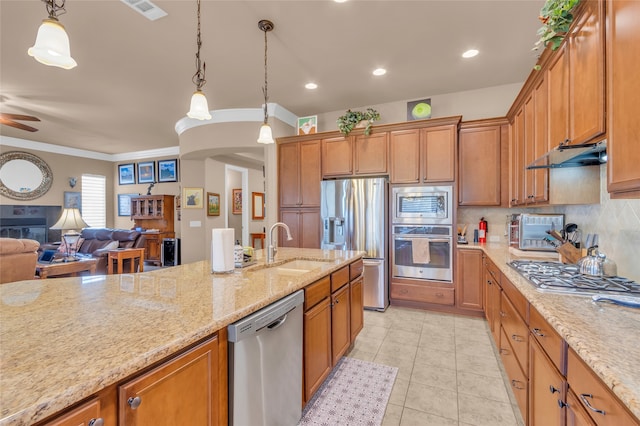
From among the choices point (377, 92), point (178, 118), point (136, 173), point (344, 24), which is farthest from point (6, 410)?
point (136, 173)

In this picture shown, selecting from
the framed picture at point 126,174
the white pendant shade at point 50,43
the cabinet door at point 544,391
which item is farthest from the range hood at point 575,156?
the framed picture at point 126,174

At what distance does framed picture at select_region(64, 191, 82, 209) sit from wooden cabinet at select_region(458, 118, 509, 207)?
A: 28.8ft

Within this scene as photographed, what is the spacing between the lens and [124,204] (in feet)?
26.8

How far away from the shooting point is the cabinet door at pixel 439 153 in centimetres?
353

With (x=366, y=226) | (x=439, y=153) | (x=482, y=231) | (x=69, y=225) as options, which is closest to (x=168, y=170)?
(x=69, y=225)

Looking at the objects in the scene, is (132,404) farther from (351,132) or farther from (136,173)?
(136,173)

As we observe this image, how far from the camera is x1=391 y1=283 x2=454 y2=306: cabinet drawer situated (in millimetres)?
3559

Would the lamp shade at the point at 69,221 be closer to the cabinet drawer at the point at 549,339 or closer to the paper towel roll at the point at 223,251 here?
the paper towel roll at the point at 223,251

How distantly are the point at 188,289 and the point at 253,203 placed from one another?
21.4 feet

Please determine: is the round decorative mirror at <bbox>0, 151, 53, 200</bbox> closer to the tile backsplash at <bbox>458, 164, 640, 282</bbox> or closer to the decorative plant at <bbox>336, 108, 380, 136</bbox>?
the decorative plant at <bbox>336, 108, 380, 136</bbox>

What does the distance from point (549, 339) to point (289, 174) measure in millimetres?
3687

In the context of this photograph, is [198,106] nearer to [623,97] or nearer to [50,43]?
[50,43]

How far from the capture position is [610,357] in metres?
0.83

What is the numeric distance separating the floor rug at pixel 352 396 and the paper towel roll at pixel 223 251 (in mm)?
1084
